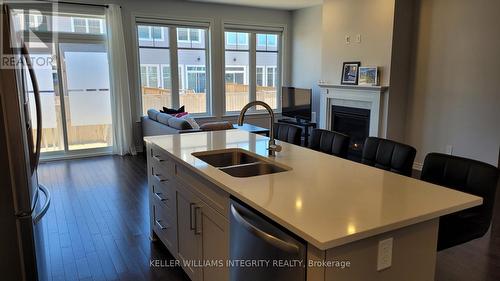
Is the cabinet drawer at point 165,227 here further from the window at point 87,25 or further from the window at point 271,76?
the window at point 271,76

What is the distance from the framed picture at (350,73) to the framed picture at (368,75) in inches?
4.3

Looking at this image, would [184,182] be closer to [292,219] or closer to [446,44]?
[292,219]

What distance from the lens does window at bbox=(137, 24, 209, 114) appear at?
689 centimetres

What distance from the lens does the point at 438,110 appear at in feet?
17.0

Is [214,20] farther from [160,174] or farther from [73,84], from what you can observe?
[160,174]

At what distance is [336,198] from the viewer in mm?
1646

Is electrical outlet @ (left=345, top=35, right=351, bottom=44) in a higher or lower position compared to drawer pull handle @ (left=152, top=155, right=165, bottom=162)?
higher

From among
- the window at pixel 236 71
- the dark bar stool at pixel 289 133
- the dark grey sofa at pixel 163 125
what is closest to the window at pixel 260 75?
the window at pixel 236 71

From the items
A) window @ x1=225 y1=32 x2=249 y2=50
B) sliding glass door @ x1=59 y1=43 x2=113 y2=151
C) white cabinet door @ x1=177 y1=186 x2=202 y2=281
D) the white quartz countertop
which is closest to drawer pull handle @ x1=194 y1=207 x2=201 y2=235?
white cabinet door @ x1=177 y1=186 x2=202 y2=281

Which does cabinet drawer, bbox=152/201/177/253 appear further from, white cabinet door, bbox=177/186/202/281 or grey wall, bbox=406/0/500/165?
grey wall, bbox=406/0/500/165

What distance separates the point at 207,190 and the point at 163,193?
859 millimetres

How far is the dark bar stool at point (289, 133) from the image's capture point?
3234 millimetres

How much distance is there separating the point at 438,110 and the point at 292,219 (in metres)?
4.58

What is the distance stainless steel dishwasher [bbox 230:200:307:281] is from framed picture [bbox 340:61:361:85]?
4.61 m
